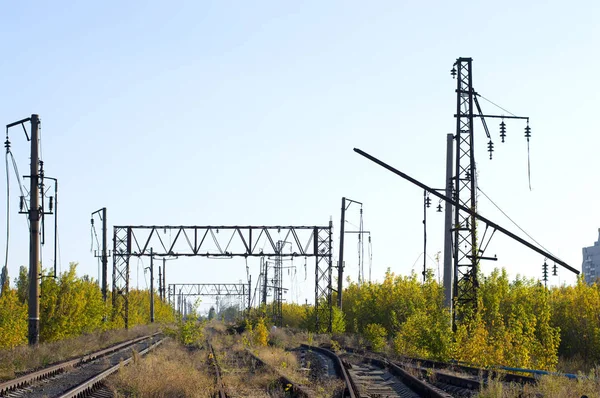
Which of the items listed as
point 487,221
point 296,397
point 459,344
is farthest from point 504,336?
point 296,397

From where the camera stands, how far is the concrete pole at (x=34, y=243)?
91.6 feet

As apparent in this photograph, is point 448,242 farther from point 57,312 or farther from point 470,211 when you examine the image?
point 57,312

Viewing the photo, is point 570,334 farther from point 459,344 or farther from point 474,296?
point 459,344

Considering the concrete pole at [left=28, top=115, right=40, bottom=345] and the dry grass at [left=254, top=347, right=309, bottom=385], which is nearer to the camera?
the dry grass at [left=254, top=347, right=309, bottom=385]

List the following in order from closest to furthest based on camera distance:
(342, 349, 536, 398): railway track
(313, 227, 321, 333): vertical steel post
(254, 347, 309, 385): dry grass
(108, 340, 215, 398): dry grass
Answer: (108, 340, 215, 398): dry grass, (342, 349, 536, 398): railway track, (254, 347, 309, 385): dry grass, (313, 227, 321, 333): vertical steel post

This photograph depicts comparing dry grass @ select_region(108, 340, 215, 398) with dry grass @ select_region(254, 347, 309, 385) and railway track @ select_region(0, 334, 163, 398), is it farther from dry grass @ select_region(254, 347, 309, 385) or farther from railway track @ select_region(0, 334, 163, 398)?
dry grass @ select_region(254, 347, 309, 385)

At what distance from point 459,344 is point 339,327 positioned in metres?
29.3

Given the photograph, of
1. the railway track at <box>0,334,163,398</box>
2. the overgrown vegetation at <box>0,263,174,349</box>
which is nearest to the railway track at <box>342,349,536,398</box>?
the railway track at <box>0,334,163,398</box>

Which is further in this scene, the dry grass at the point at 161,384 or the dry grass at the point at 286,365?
the dry grass at the point at 286,365

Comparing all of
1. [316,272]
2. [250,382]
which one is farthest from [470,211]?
[316,272]

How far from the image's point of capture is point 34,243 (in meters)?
28.1

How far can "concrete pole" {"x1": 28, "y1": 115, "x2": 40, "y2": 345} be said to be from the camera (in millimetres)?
27906

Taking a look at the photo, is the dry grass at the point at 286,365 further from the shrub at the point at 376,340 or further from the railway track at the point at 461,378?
the shrub at the point at 376,340

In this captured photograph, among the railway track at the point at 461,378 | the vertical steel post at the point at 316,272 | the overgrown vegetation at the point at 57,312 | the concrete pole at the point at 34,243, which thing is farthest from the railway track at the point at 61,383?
the vertical steel post at the point at 316,272
